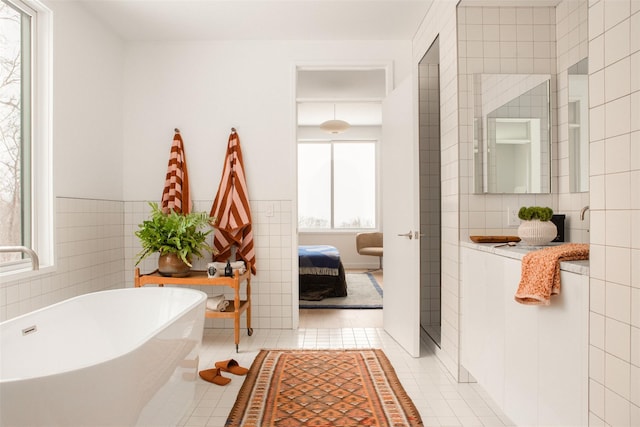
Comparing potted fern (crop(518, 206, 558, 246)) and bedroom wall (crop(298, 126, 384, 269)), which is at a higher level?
potted fern (crop(518, 206, 558, 246))

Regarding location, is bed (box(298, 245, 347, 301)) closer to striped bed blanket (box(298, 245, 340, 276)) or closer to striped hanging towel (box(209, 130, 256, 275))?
striped bed blanket (box(298, 245, 340, 276))

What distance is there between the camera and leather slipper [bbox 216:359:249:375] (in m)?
2.81

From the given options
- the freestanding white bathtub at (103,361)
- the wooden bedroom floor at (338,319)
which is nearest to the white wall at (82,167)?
the freestanding white bathtub at (103,361)

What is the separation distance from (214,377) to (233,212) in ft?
4.92

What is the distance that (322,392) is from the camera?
8.32 ft

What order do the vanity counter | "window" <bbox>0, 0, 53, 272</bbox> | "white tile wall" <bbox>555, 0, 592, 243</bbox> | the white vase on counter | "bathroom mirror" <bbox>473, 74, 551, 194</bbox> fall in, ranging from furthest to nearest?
"window" <bbox>0, 0, 53, 272</bbox> < "bathroom mirror" <bbox>473, 74, 551, 194</bbox> < "white tile wall" <bbox>555, 0, 592, 243</bbox> < the white vase on counter < the vanity counter

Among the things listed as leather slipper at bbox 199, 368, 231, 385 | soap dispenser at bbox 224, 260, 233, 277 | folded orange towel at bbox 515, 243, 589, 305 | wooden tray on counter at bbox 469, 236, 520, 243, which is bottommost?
leather slipper at bbox 199, 368, 231, 385

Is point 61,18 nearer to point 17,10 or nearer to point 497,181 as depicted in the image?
point 17,10

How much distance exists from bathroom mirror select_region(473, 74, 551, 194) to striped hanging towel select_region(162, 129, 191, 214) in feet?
8.10

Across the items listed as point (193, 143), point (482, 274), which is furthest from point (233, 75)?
point (482, 274)

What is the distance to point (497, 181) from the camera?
2.62 m

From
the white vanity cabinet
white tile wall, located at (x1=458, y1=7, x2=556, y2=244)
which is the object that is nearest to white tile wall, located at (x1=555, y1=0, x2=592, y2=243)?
white tile wall, located at (x1=458, y1=7, x2=556, y2=244)

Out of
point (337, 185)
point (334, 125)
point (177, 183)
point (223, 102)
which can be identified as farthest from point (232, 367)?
point (337, 185)

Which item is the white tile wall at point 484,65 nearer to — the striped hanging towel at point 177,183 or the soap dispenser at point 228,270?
the soap dispenser at point 228,270
